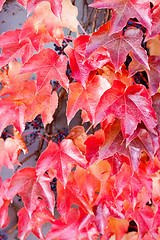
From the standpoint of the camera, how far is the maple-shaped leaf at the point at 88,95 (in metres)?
0.68

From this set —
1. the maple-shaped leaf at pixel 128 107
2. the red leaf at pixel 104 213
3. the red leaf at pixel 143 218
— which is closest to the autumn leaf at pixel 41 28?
the maple-shaped leaf at pixel 128 107

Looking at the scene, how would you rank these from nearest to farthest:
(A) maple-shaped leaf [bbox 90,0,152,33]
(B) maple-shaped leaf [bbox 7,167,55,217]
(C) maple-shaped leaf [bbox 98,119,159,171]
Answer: (A) maple-shaped leaf [bbox 90,0,152,33], (C) maple-shaped leaf [bbox 98,119,159,171], (B) maple-shaped leaf [bbox 7,167,55,217]

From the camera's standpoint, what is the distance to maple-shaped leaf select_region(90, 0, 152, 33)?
0.55 metres

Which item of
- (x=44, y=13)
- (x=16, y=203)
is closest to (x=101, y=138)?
(x=44, y=13)

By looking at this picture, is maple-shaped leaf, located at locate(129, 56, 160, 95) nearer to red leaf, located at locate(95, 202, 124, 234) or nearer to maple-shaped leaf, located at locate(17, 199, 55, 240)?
red leaf, located at locate(95, 202, 124, 234)

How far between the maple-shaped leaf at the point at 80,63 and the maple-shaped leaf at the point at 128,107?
0.23ft

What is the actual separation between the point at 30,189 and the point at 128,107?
400mm

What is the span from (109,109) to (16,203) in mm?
739

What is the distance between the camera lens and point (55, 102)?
714 millimetres

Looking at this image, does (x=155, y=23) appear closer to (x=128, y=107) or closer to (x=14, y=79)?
(x=128, y=107)

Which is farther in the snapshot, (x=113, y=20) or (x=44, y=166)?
(x=44, y=166)

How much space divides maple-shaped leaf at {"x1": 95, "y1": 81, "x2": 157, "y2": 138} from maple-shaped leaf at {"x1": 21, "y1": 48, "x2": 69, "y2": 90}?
4.3 inches

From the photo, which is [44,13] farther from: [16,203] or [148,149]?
[16,203]

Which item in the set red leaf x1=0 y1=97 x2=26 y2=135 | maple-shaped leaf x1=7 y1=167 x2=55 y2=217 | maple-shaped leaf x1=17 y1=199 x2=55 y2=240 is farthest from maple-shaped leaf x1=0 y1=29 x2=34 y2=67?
maple-shaped leaf x1=17 y1=199 x2=55 y2=240
